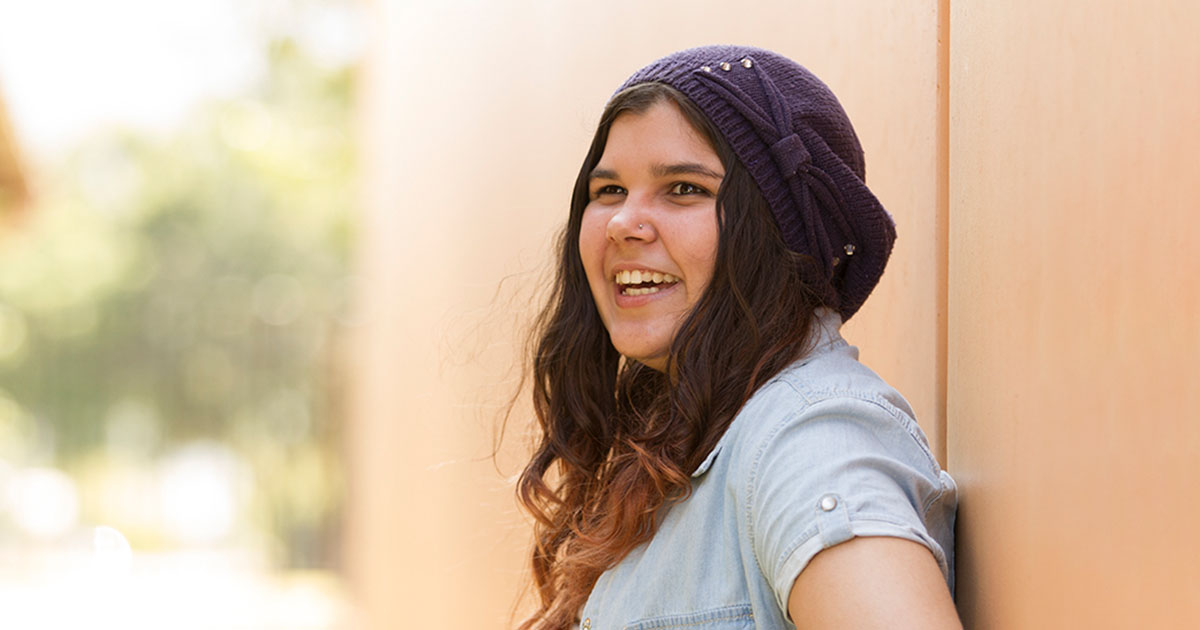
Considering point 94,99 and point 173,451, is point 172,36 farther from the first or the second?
point 173,451

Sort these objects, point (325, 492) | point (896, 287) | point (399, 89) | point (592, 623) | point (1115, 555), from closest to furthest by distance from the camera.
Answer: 1. point (1115, 555)
2. point (592, 623)
3. point (896, 287)
4. point (399, 89)
5. point (325, 492)

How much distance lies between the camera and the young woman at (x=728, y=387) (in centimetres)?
127

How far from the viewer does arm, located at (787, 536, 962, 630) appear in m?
1.13

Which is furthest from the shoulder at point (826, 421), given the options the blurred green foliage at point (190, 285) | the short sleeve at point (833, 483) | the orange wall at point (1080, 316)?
the blurred green foliage at point (190, 285)

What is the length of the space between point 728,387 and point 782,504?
361 mm

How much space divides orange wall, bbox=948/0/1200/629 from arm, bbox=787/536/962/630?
104 mm

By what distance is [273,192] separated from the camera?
15.1 m

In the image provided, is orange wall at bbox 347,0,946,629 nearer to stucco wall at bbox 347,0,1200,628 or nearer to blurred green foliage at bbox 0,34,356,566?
stucco wall at bbox 347,0,1200,628

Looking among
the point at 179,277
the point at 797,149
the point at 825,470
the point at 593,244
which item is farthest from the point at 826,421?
the point at 179,277

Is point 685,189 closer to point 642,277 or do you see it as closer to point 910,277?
point 642,277

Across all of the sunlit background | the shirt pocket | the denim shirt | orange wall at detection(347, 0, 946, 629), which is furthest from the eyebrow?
the sunlit background

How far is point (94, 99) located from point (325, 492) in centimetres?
566

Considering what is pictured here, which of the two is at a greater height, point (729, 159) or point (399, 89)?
point (729, 159)

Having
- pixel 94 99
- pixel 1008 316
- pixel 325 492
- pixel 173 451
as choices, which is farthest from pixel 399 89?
pixel 94 99
